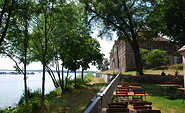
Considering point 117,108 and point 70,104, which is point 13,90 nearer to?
point 70,104

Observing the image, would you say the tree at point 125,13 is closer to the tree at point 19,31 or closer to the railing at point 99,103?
the tree at point 19,31

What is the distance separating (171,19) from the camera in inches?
957

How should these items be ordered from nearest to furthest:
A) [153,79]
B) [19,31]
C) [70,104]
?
[19,31] → [70,104] → [153,79]

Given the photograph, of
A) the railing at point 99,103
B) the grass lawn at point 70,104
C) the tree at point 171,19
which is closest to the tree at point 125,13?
the tree at point 171,19

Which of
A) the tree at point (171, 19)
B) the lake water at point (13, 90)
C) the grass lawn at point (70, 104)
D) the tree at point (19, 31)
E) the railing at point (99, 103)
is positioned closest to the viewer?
the railing at point (99, 103)

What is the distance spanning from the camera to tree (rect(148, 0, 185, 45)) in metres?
23.8

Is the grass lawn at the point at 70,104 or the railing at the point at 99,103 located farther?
the grass lawn at the point at 70,104

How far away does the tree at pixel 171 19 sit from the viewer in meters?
23.8

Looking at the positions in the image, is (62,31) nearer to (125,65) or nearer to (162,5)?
(162,5)

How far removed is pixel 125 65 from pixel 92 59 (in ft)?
53.6

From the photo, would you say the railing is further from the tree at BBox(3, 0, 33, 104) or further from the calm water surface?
the calm water surface

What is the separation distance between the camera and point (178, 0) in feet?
79.6

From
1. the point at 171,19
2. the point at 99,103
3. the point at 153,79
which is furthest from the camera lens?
the point at 171,19

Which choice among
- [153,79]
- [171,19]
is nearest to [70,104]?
[153,79]
